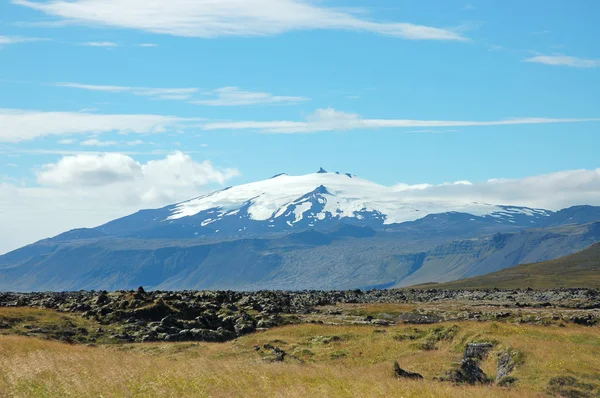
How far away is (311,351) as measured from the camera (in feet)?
170

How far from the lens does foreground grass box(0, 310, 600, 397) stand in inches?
1117

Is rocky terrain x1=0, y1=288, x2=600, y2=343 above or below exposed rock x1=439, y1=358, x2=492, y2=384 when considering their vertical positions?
above

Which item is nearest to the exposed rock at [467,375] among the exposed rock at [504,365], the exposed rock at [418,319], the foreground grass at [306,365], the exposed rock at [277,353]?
the exposed rock at [504,365]

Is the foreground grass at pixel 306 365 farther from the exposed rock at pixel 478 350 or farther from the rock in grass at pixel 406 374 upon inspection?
the exposed rock at pixel 478 350

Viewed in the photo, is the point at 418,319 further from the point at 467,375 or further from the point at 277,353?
the point at 467,375

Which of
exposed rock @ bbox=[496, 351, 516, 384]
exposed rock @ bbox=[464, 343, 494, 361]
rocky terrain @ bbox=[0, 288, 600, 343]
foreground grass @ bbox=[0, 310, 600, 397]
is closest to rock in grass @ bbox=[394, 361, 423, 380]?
foreground grass @ bbox=[0, 310, 600, 397]

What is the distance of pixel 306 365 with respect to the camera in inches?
1608

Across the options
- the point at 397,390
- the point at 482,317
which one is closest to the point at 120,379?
the point at 397,390

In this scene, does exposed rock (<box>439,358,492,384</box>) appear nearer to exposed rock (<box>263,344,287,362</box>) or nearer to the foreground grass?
the foreground grass

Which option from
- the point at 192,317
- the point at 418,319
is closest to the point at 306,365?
the point at 192,317

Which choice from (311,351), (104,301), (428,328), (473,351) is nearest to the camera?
(473,351)

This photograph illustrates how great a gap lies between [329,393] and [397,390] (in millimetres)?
2963

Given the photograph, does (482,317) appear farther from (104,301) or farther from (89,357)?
(89,357)

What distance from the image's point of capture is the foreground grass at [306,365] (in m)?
28.4
